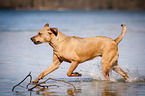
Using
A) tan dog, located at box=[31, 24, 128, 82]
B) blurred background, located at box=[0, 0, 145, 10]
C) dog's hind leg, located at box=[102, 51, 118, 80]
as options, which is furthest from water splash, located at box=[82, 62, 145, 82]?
blurred background, located at box=[0, 0, 145, 10]

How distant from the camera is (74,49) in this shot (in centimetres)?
1104

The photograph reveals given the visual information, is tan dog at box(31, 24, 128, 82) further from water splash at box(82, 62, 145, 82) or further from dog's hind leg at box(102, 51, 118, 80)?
water splash at box(82, 62, 145, 82)

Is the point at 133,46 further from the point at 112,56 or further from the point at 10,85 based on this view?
the point at 10,85

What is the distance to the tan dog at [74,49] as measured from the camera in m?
10.9

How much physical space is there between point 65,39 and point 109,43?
45.2 inches

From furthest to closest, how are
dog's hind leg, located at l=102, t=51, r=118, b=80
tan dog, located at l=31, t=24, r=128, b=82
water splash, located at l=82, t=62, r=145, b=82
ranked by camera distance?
water splash, located at l=82, t=62, r=145, b=82, dog's hind leg, located at l=102, t=51, r=118, b=80, tan dog, located at l=31, t=24, r=128, b=82

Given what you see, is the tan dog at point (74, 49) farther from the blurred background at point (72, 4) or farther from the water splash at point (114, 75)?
the blurred background at point (72, 4)

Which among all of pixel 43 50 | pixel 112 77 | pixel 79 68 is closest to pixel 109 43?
pixel 112 77

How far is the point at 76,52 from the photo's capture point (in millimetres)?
11078

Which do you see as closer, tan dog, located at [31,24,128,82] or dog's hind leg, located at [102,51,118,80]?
tan dog, located at [31,24,128,82]

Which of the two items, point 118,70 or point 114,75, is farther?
point 114,75

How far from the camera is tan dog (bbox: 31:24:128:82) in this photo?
35.7 feet

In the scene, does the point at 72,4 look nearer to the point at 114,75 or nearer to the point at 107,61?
the point at 114,75

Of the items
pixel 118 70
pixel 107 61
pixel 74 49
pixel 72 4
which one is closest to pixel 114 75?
pixel 118 70
